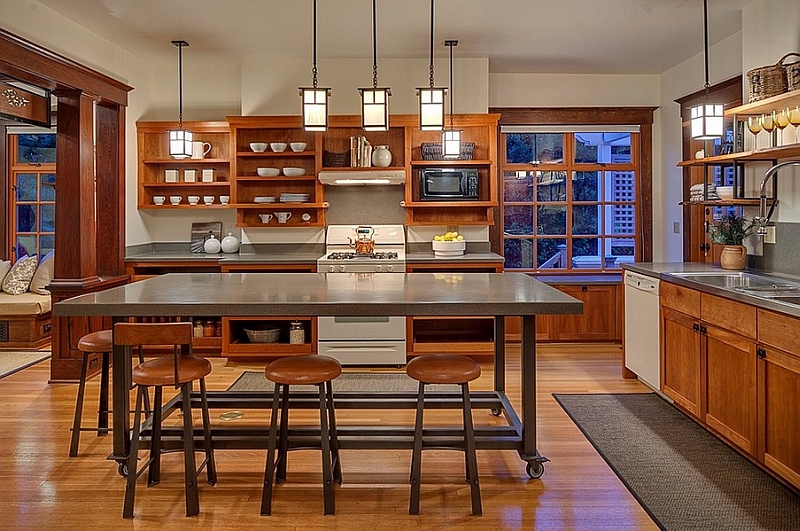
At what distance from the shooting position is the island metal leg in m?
3.08

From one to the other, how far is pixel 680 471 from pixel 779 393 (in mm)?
634

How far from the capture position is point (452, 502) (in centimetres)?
290

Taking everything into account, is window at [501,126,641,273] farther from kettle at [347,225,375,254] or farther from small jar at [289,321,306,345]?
small jar at [289,321,306,345]

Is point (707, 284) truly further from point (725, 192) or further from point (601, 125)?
point (601, 125)

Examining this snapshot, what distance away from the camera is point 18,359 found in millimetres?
5797

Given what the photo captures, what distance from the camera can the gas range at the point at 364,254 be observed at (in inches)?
217

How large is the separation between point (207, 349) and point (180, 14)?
9.31 feet

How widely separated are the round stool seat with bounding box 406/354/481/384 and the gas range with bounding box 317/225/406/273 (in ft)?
8.29

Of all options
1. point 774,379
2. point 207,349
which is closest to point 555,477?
point 774,379

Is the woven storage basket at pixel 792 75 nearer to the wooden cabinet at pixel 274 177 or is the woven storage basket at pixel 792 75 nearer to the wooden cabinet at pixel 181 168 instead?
the wooden cabinet at pixel 274 177

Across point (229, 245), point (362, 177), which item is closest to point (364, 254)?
point (362, 177)

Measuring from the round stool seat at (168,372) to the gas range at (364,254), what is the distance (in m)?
2.55

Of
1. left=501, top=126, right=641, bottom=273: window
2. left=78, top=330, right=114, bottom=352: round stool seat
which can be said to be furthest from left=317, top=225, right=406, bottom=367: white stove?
left=78, top=330, right=114, bottom=352: round stool seat

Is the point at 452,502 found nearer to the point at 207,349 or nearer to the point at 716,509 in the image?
the point at 716,509
